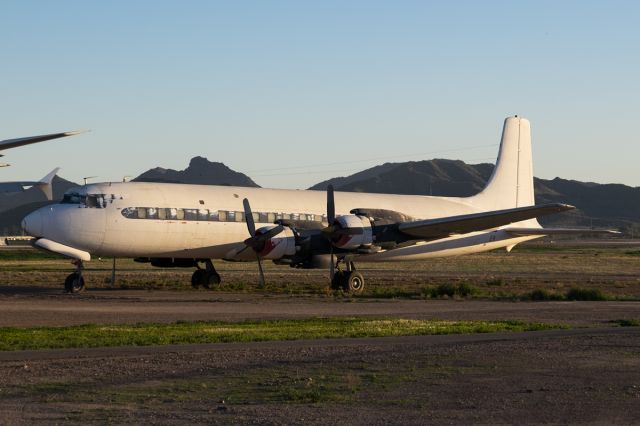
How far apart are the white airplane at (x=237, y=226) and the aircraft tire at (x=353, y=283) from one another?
4cm

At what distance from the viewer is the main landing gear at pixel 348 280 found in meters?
36.2

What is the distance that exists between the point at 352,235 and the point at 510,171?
14213 millimetres

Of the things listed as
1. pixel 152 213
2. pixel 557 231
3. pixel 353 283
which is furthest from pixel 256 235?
pixel 557 231

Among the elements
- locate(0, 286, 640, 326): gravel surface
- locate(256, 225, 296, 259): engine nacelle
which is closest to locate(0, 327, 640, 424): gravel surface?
locate(0, 286, 640, 326): gravel surface

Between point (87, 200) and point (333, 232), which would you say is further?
point (333, 232)

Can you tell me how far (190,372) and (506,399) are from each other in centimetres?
475

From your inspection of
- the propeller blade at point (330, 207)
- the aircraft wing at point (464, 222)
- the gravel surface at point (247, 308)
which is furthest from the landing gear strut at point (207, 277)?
the aircraft wing at point (464, 222)

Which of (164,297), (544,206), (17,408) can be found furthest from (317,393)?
(544,206)

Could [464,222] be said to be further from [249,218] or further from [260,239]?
[249,218]

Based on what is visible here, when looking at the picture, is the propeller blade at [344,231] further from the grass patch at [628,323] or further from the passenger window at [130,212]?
the grass patch at [628,323]

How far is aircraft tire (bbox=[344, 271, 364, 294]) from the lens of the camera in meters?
36.2

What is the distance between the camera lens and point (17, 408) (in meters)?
11.2

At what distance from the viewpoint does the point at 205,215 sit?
1416 inches

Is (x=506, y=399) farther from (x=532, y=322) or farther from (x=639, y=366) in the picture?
(x=532, y=322)
